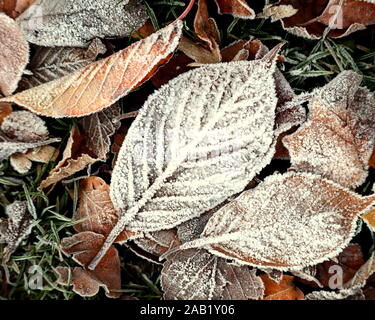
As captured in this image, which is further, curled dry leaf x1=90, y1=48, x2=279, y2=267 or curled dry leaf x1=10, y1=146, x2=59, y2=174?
curled dry leaf x1=10, y1=146, x2=59, y2=174

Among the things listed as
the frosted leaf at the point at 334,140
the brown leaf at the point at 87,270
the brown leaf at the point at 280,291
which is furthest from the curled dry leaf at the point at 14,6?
the brown leaf at the point at 280,291

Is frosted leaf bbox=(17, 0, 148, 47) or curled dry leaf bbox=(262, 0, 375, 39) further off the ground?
frosted leaf bbox=(17, 0, 148, 47)

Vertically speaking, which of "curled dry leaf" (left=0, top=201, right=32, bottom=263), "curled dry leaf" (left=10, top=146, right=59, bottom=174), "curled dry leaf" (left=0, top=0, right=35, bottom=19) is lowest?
"curled dry leaf" (left=0, top=201, right=32, bottom=263)

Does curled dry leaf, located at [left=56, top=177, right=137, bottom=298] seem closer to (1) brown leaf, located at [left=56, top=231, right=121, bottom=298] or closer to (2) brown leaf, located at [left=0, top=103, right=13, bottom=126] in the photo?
(1) brown leaf, located at [left=56, top=231, right=121, bottom=298]

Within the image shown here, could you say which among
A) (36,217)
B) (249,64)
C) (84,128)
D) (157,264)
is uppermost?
(249,64)

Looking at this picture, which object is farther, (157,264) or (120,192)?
(157,264)

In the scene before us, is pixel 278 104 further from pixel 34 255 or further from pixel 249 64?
pixel 34 255

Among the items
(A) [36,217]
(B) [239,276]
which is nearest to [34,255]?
(A) [36,217]

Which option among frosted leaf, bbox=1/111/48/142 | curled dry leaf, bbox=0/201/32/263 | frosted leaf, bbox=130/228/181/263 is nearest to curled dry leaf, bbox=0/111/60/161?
frosted leaf, bbox=1/111/48/142
